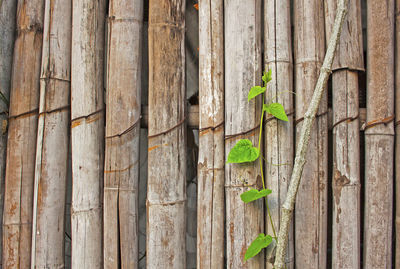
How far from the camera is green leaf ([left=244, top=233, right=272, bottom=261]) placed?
122 centimetres

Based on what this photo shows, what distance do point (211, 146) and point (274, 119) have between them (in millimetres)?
302

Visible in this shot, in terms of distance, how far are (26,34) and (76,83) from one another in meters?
0.38

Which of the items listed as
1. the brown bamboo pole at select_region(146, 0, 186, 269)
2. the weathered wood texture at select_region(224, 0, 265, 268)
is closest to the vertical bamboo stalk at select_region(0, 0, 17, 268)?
the brown bamboo pole at select_region(146, 0, 186, 269)

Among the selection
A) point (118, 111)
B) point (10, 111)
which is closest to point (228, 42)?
point (118, 111)

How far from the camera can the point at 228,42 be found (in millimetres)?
1336

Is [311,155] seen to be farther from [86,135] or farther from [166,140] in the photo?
[86,135]

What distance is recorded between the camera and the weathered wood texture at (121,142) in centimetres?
136

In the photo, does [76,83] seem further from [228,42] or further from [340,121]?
[340,121]

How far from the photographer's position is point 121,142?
1.36m

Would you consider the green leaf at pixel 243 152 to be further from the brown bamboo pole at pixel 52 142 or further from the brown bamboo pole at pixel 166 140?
the brown bamboo pole at pixel 52 142

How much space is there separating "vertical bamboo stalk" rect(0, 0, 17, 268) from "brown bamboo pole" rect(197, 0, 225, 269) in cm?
98

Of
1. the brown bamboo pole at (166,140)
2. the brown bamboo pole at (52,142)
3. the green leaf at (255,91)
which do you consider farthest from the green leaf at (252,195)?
the brown bamboo pole at (52,142)

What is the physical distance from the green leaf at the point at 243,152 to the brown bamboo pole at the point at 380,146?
53 centimetres

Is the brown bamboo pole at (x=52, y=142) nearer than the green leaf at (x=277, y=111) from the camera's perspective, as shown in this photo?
No
